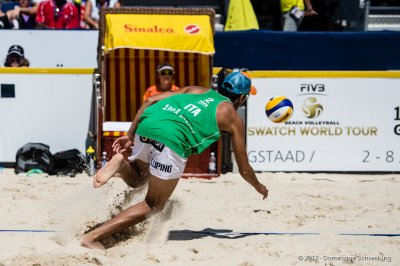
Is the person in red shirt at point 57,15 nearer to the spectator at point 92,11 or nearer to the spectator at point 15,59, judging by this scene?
the spectator at point 92,11

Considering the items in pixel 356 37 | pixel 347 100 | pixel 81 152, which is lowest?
pixel 81 152

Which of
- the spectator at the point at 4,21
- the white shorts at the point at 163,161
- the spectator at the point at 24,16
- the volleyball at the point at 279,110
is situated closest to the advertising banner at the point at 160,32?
the volleyball at the point at 279,110

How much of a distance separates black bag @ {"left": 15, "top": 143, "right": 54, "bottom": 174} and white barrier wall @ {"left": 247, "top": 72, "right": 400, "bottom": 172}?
2456mm

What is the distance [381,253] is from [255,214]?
160cm

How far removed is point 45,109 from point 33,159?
0.75 m

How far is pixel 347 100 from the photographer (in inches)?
386

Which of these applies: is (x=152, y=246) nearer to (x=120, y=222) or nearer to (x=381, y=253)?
(x=120, y=222)

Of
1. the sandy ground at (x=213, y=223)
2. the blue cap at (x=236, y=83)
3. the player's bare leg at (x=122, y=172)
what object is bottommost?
the sandy ground at (x=213, y=223)

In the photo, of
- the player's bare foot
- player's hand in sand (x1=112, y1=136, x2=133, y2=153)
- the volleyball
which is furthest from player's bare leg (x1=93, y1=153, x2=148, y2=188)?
the volleyball

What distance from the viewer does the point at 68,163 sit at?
31.0 feet

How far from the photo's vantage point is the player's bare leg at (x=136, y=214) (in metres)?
5.71

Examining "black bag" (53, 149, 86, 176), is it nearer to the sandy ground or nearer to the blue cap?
the sandy ground

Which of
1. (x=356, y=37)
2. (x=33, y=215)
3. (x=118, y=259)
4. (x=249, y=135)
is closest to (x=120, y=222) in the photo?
(x=118, y=259)

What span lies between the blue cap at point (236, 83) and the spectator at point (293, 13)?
20.2 feet
